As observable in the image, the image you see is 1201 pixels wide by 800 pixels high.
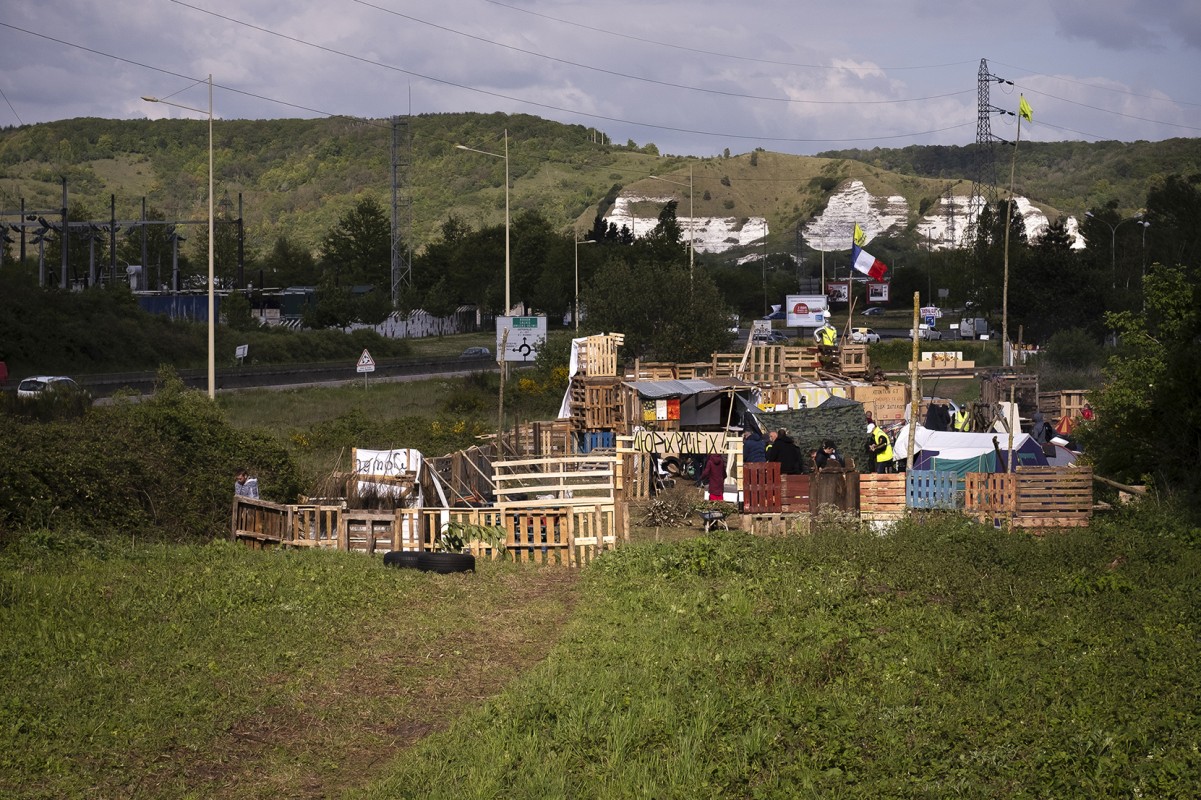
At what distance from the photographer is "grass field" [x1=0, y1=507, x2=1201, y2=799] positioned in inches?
326

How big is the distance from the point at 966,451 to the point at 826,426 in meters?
2.89

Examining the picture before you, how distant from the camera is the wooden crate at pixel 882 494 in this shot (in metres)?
20.0

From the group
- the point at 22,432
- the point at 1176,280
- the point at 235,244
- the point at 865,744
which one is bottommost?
the point at 865,744

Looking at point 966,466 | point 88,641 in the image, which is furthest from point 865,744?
point 966,466

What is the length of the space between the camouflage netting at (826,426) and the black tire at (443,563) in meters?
11.3

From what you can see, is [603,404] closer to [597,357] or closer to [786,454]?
[597,357]

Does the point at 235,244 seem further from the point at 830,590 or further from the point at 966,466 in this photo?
the point at 830,590

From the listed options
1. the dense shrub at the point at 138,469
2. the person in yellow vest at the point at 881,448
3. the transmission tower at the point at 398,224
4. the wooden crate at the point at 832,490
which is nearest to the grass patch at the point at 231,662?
the dense shrub at the point at 138,469

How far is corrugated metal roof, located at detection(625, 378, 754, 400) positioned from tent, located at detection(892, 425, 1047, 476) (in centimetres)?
627

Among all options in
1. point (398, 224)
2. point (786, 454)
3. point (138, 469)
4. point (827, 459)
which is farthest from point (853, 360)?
point (398, 224)

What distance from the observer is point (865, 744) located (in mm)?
8672

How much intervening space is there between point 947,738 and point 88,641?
7.13 m

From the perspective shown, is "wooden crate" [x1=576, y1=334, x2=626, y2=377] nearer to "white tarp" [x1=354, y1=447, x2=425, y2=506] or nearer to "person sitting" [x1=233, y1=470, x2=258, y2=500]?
"white tarp" [x1=354, y1=447, x2=425, y2=506]

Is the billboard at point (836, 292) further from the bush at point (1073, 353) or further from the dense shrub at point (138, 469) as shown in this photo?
the dense shrub at point (138, 469)
